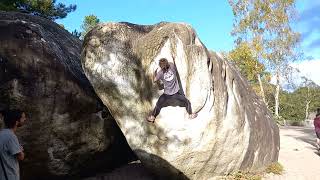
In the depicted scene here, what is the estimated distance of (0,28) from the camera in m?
9.20

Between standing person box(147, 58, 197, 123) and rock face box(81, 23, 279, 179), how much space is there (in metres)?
0.12

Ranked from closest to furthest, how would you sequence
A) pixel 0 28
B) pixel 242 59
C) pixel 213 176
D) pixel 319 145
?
pixel 0 28 < pixel 213 176 < pixel 319 145 < pixel 242 59

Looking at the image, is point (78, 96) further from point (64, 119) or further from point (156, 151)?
point (156, 151)

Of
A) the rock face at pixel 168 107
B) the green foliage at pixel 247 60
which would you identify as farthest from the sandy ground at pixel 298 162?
the green foliage at pixel 247 60

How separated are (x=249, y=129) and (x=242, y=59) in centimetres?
2681

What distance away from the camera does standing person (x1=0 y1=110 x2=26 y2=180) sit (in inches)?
223

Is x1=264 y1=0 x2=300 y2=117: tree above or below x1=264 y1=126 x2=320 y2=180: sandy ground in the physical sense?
above

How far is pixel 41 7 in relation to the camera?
2722 cm

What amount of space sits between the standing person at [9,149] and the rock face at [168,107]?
12.4ft

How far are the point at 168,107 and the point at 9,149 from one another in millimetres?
4113

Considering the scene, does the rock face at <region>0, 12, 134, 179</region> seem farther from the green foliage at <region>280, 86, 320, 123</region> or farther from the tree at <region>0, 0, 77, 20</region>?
the green foliage at <region>280, 86, 320, 123</region>

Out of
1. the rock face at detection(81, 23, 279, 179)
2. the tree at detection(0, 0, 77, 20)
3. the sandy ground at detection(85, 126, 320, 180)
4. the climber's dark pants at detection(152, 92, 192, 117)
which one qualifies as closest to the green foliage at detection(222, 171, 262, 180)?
the rock face at detection(81, 23, 279, 179)

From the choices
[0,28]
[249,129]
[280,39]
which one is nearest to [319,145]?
[249,129]

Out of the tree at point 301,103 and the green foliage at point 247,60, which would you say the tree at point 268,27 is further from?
the tree at point 301,103
